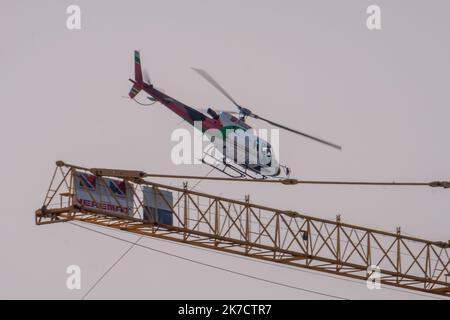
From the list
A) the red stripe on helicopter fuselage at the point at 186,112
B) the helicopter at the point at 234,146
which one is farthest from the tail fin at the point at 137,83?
the helicopter at the point at 234,146

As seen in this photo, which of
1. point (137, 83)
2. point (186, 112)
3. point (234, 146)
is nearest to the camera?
point (234, 146)

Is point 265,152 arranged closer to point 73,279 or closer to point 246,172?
point 246,172

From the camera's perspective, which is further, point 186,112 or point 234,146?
point 186,112

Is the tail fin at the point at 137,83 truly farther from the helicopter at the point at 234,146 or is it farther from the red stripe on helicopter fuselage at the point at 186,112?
the helicopter at the point at 234,146

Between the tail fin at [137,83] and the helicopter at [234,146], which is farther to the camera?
the tail fin at [137,83]

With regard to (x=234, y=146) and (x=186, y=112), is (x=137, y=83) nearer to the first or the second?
(x=186, y=112)

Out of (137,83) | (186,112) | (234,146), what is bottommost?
(234,146)

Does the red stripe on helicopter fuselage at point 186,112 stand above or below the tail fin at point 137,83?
below

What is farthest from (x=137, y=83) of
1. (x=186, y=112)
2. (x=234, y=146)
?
(x=234, y=146)

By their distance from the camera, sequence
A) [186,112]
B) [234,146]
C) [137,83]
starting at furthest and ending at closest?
[137,83], [186,112], [234,146]

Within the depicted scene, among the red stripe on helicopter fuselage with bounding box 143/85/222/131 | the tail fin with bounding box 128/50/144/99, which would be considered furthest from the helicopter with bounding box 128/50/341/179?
the tail fin with bounding box 128/50/144/99
